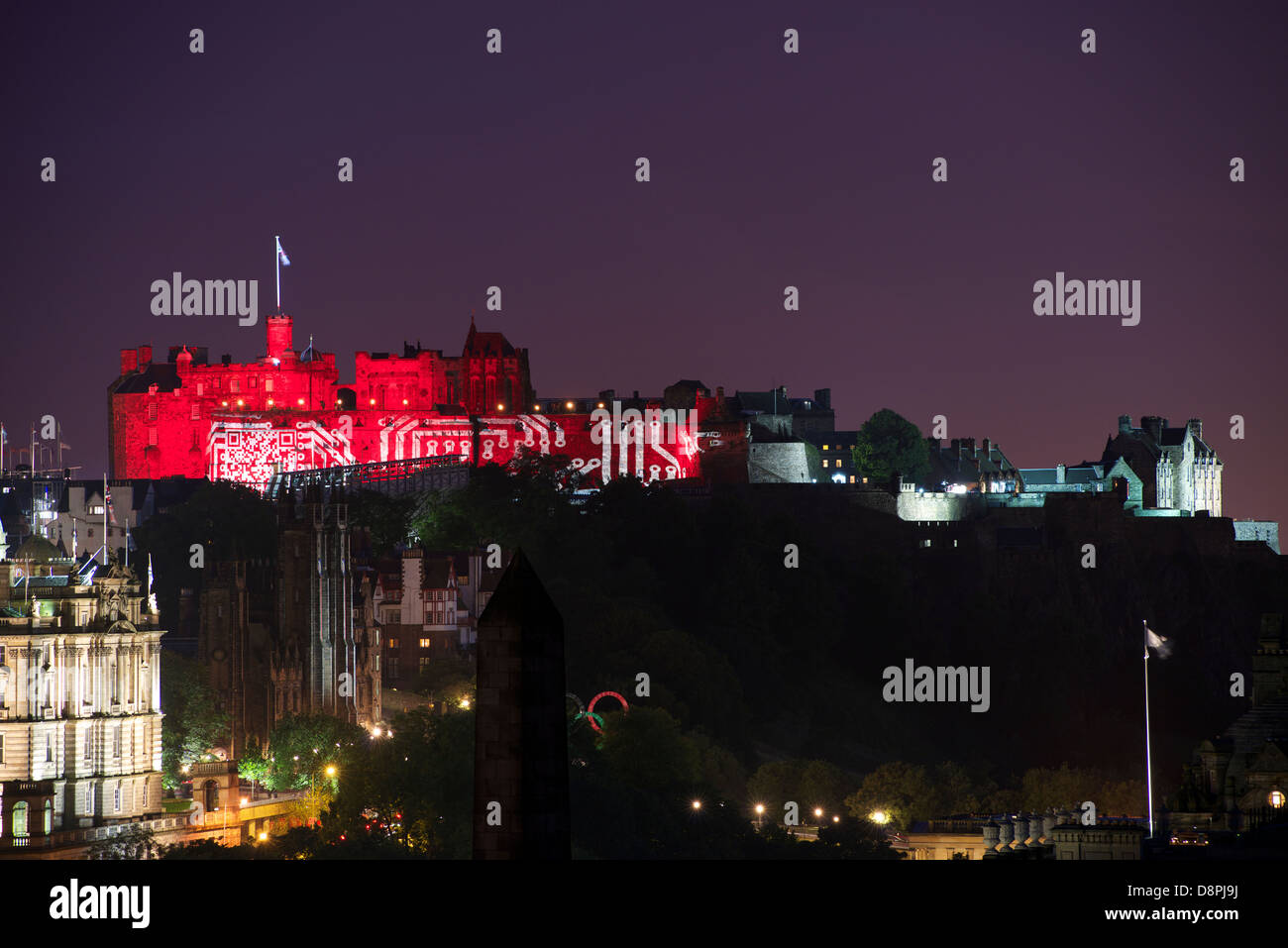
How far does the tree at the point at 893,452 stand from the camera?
122188 millimetres

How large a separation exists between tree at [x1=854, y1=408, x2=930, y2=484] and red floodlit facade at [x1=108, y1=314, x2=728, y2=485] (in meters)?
11.4

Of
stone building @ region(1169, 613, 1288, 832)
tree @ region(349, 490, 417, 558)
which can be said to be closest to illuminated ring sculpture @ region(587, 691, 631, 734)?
stone building @ region(1169, 613, 1288, 832)

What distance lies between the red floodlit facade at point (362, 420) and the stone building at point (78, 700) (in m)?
48.4

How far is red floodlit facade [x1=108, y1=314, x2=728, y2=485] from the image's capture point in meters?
113

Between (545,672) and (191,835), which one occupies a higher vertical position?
(545,672)

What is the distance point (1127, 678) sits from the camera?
108062 mm

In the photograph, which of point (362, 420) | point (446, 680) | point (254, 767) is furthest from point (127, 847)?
point (362, 420)

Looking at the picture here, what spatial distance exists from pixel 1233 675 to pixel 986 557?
13.8m

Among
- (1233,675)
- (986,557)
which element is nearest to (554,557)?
(986,557)

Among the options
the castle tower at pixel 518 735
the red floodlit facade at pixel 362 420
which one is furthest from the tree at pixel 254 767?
the castle tower at pixel 518 735

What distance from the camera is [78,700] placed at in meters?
61.5

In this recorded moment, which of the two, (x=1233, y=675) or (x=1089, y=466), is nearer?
(x=1233, y=675)

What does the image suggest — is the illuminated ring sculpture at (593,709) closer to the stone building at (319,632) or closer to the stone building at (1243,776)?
the stone building at (319,632)
